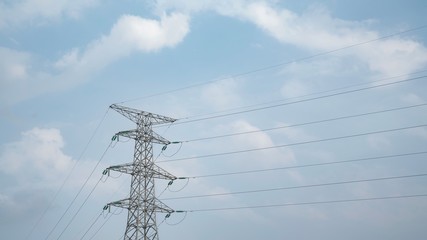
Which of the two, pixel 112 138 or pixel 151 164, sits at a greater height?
pixel 112 138

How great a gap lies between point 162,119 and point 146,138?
2599 millimetres

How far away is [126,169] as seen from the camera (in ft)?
128

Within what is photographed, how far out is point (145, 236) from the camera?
36.7 m

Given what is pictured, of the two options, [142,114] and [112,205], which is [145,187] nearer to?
[112,205]

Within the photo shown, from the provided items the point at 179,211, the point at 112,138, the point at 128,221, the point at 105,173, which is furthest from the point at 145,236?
the point at 112,138

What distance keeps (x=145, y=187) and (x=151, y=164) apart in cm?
222

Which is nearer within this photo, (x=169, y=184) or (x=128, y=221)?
(x=128, y=221)

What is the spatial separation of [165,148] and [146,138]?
7.94 feet

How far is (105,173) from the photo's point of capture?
40.0 metres

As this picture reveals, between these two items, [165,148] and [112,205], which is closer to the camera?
[112,205]

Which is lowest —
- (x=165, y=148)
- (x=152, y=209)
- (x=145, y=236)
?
(x=145, y=236)

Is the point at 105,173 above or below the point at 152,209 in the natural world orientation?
above

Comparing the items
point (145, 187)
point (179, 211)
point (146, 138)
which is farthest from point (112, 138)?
point (179, 211)

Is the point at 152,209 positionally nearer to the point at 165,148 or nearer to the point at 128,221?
the point at 128,221
